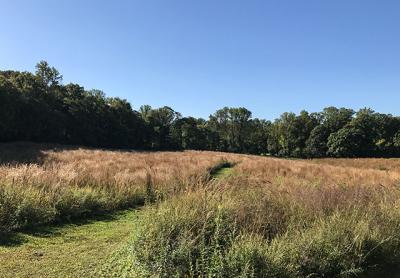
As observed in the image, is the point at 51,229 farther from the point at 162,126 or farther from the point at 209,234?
the point at 162,126

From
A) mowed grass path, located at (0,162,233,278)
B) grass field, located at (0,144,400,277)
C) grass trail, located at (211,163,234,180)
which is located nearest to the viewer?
grass field, located at (0,144,400,277)

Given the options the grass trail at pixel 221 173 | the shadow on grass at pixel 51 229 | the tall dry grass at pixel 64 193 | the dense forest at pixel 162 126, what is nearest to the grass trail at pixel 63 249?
the shadow on grass at pixel 51 229

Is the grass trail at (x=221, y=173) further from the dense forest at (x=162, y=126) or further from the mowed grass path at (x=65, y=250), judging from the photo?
the dense forest at (x=162, y=126)

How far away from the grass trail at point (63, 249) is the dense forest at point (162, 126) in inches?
1651

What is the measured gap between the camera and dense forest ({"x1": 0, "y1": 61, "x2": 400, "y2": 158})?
52312 mm

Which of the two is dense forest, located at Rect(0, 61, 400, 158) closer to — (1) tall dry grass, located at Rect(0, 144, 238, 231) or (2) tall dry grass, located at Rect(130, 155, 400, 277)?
(1) tall dry grass, located at Rect(0, 144, 238, 231)

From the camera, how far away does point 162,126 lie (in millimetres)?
82688

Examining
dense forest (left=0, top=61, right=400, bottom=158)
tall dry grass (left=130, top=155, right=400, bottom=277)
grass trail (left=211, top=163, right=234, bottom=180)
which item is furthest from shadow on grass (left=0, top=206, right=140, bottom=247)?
dense forest (left=0, top=61, right=400, bottom=158)

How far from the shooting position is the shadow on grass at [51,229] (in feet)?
23.9

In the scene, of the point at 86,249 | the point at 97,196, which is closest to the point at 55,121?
the point at 97,196

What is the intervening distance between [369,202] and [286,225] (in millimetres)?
2526

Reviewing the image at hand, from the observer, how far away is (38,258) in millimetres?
6254

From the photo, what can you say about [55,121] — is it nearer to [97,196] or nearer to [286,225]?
[97,196]

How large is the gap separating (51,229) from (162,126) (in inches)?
2934
